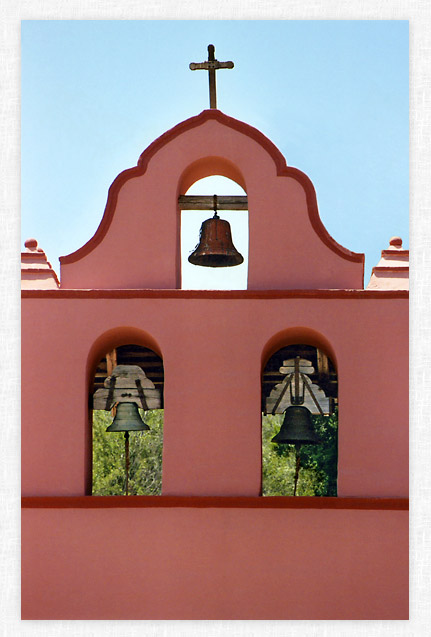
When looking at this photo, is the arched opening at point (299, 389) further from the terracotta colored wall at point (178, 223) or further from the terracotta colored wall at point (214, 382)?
the terracotta colored wall at point (178, 223)

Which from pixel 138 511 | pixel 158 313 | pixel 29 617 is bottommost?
pixel 29 617

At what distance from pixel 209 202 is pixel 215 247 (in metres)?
0.35

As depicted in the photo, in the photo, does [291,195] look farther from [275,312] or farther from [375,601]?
[375,601]

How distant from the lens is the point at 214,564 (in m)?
5.52

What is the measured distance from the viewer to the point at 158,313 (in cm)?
597

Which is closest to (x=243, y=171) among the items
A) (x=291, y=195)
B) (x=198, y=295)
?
(x=291, y=195)

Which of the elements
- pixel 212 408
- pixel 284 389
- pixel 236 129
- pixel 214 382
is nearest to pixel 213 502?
pixel 212 408

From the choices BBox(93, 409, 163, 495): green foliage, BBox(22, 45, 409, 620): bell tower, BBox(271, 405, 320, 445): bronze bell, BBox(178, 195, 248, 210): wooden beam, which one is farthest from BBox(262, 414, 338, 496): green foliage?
BBox(22, 45, 409, 620): bell tower

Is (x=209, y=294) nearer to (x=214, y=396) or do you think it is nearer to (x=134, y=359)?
(x=214, y=396)

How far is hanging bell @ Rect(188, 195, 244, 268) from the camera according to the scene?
6602 millimetres

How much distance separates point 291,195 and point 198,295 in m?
1.04

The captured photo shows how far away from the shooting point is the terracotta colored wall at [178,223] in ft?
20.1

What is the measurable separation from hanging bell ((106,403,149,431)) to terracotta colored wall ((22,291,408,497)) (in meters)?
0.42

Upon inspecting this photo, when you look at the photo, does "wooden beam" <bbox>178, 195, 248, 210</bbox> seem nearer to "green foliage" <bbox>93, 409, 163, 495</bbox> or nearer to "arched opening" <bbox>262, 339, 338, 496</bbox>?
"arched opening" <bbox>262, 339, 338, 496</bbox>
